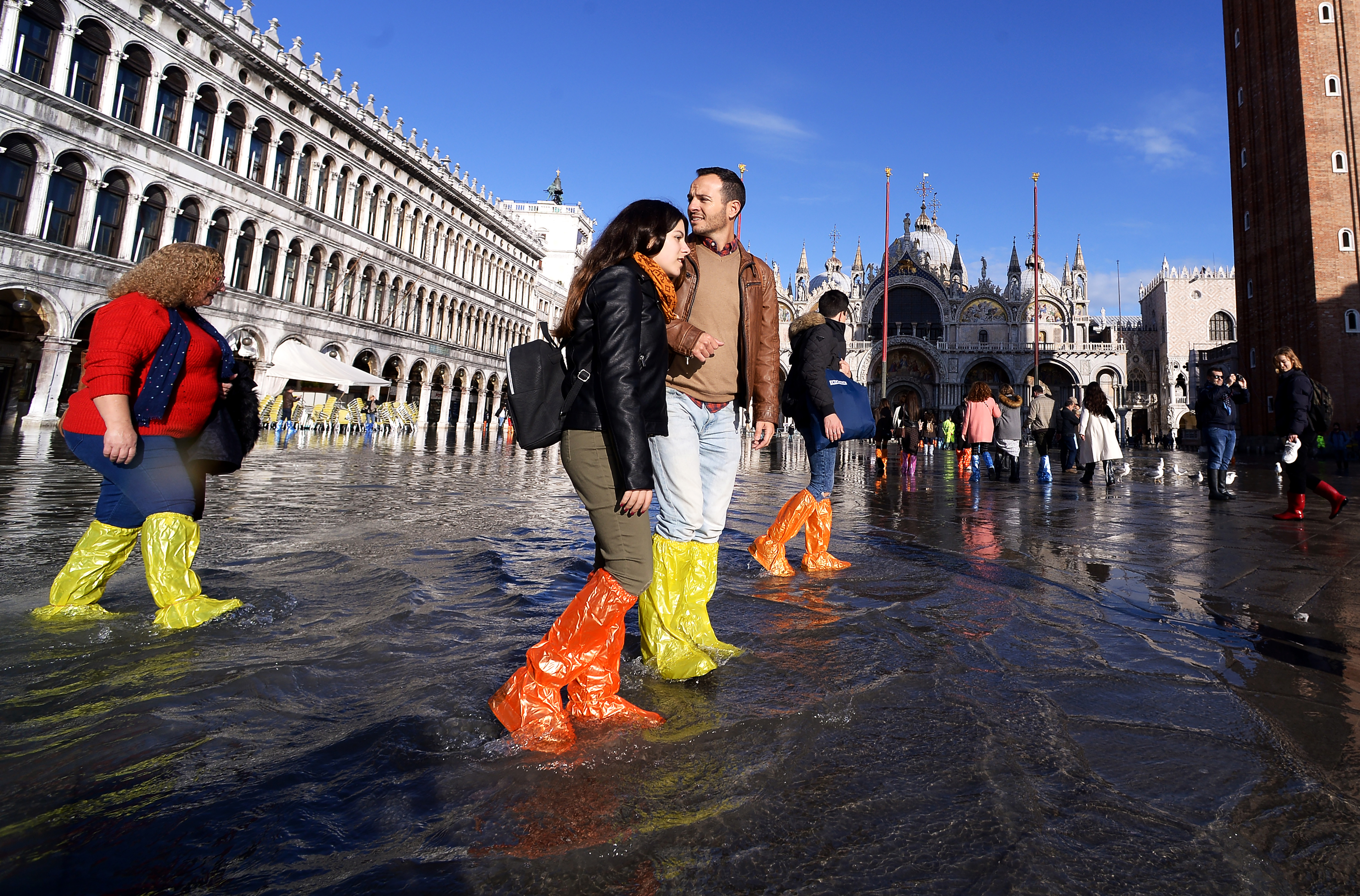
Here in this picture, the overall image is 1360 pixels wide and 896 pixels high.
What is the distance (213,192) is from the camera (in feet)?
73.0

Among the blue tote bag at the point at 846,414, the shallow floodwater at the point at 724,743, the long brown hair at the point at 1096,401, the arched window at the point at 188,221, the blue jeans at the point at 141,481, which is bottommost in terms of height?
the shallow floodwater at the point at 724,743

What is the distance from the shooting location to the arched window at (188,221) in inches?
837

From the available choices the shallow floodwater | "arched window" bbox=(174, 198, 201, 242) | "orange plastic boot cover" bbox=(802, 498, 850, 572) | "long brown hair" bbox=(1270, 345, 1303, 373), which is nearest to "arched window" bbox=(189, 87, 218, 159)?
"arched window" bbox=(174, 198, 201, 242)

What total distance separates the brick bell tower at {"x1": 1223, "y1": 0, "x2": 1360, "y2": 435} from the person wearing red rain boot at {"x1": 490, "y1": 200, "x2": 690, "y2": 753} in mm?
32708

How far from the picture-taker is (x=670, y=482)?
2.37 metres

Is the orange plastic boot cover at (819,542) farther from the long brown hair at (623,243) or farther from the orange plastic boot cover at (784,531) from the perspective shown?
the long brown hair at (623,243)

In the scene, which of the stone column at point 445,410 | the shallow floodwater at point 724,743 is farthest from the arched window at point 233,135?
the shallow floodwater at point 724,743

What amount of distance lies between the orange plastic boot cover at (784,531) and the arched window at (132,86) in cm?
2414

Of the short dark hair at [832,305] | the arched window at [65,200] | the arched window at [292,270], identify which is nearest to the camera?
the short dark hair at [832,305]

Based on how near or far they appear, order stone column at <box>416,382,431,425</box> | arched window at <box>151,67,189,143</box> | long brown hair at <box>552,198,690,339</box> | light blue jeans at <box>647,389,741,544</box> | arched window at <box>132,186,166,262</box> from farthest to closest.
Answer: stone column at <box>416,382,431,425</box> < arched window at <box>151,67,189,143</box> < arched window at <box>132,186,166,262</box> < light blue jeans at <box>647,389,741,544</box> < long brown hair at <box>552,198,690,339</box>

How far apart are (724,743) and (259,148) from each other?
29858 mm

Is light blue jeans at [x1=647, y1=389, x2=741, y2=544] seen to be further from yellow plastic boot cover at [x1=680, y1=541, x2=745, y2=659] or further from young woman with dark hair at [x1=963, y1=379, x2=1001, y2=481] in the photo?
young woman with dark hair at [x1=963, y1=379, x2=1001, y2=481]

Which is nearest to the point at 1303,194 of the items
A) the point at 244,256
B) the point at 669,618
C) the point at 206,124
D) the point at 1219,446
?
the point at 1219,446

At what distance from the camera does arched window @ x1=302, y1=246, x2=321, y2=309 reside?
26.9 metres
